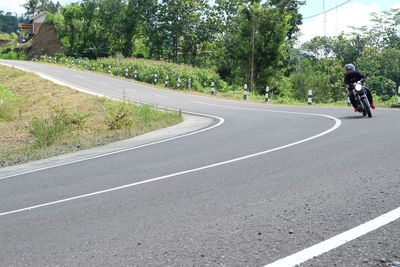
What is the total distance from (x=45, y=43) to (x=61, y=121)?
68026 mm

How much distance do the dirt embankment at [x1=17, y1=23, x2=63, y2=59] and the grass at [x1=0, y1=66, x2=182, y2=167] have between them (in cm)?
4933

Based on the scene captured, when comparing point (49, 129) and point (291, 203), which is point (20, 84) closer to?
point (49, 129)

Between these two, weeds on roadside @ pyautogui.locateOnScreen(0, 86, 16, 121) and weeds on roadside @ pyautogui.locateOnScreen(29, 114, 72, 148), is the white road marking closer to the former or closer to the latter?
weeds on roadside @ pyautogui.locateOnScreen(29, 114, 72, 148)

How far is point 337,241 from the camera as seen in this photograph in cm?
368

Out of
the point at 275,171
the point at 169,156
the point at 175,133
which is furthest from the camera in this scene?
the point at 175,133

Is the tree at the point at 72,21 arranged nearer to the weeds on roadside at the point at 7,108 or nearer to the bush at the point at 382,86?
the bush at the point at 382,86

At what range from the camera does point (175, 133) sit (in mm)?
13195

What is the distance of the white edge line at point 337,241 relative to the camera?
338 cm

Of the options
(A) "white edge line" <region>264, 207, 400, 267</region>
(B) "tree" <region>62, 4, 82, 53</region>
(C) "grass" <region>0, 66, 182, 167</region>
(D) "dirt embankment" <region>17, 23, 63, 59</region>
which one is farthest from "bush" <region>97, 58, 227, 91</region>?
(D) "dirt embankment" <region>17, 23, 63, 59</region>

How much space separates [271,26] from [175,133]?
3086 cm

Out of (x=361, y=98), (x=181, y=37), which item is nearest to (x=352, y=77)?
(x=361, y=98)

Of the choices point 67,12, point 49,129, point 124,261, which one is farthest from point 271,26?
point 67,12

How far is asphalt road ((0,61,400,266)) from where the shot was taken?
3.74 meters

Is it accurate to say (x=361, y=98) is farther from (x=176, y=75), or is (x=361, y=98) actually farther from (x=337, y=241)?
(x=176, y=75)
